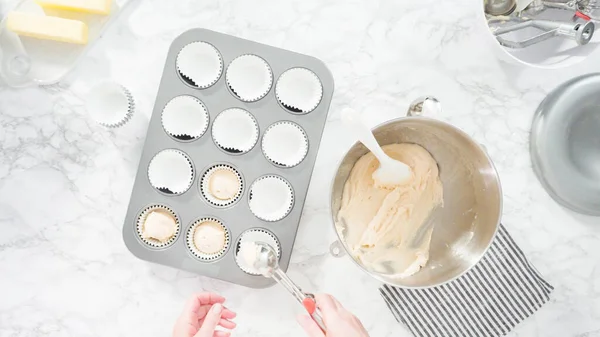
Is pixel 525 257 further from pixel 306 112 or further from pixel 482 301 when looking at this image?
pixel 306 112

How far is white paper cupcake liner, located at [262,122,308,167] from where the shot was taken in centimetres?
90

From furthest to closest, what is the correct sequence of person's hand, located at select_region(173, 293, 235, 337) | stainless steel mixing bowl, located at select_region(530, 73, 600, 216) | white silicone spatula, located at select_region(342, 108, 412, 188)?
stainless steel mixing bowl, located at select_region(530, 73, 600, 216), person's hand, located at select_region(173, 293, 235, 337), white silicone spatula, located at select_region(342, 108, 412, 188)

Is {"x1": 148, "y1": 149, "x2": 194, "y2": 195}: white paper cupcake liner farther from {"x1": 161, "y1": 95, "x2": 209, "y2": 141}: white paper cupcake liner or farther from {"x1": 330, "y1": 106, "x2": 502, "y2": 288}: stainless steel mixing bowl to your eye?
{"x1": 330, "y1": 106, "x2": 502, "y2": 288}: stainless steel mixing bowl

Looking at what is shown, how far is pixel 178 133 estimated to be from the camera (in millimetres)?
917

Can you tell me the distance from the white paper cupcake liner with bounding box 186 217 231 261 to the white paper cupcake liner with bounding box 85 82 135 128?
0.21 metres

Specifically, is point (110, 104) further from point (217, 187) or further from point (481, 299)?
point (481, 299)

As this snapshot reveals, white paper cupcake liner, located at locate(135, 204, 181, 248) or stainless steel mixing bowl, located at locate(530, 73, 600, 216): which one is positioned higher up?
stainless steel mixing bowl, located at locate(530, 73, 600, 216)

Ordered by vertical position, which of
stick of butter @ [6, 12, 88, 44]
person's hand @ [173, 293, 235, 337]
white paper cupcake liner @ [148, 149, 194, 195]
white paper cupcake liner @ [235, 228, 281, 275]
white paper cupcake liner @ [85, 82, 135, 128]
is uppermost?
stick of butter @ [6, 12, 88, 44]

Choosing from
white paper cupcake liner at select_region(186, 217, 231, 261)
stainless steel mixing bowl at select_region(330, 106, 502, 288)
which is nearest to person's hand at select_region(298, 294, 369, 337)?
stainless steel mixing bowl at select_region(330, 106, 502, 288)

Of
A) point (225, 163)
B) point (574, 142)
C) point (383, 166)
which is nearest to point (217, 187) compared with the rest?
point (225, 163)

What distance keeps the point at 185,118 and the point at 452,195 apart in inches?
17.7

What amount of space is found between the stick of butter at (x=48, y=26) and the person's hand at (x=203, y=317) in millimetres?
475

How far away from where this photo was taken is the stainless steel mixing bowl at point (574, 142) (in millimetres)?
924

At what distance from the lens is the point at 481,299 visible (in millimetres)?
952
